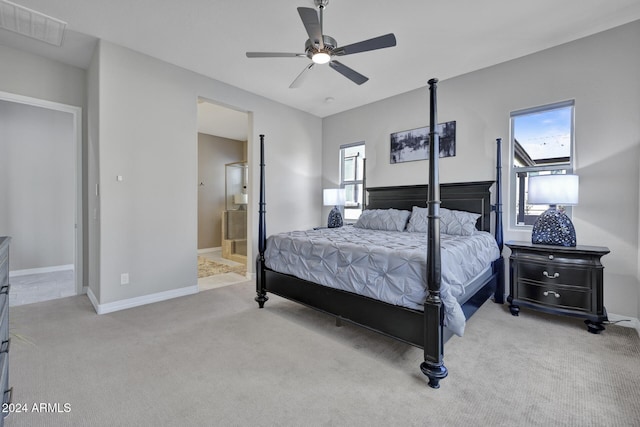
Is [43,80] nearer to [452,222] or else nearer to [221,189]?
[221,189]

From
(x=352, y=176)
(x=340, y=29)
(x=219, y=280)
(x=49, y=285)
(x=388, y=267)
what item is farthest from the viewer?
(x=352, y=176)

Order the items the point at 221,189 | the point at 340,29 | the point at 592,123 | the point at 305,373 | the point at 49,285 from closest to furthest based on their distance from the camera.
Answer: the point at 305,373 < the point at 340,29 < the point at 592,123 < the point at 49,285 < the point at 221,189

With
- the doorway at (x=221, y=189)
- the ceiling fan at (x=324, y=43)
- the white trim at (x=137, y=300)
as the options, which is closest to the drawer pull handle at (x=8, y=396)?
the white trim at (x=137, y=300)

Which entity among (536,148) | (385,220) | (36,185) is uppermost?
(536,148)

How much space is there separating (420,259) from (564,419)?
111 cm

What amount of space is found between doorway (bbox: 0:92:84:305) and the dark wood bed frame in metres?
3.41

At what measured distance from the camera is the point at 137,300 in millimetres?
3314

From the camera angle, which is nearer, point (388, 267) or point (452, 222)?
point (388, 267)

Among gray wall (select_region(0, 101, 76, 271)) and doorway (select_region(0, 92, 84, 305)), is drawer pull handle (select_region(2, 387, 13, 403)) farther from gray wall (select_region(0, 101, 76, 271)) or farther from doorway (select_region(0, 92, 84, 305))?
gray wall (select_region(0, 101, 76, 271))

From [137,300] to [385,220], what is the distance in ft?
10.9

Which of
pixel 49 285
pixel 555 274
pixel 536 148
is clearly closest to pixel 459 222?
pixel 555 274

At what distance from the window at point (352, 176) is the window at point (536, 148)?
7.80 feet

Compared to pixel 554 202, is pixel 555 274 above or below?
below

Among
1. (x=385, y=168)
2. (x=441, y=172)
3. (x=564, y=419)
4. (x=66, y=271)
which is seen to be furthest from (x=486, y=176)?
(x=66, y=271)
